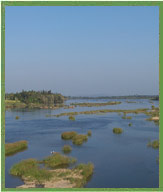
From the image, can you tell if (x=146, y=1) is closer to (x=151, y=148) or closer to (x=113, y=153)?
(x=113, y=153)

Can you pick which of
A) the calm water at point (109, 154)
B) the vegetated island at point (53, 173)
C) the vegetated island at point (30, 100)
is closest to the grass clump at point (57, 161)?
the vegetated island at point (53, 173)

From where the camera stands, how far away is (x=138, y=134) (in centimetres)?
3219

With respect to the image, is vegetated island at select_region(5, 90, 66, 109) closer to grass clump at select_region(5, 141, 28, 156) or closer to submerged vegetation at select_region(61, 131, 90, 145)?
submerged vegetation at select_region(61, 131, 90, 145)

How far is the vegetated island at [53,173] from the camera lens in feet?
51.4

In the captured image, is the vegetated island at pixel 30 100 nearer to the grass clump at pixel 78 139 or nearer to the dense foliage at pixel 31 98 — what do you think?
the dense foliage at pixel 31 98

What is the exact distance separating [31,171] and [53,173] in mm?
1660

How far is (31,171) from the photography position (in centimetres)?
1744

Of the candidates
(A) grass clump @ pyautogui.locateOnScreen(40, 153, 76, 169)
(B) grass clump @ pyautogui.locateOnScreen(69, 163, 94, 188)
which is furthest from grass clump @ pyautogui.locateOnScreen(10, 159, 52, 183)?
(B) grass clump @ pyautogui.locateOnScreen(69, 163, 94, 188)

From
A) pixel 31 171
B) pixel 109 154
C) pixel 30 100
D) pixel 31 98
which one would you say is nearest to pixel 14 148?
pixel 31 171

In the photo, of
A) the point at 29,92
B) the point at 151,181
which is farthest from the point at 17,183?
the point at 29,92

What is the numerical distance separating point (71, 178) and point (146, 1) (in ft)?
38.7

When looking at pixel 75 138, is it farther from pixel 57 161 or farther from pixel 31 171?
pixel 31 171

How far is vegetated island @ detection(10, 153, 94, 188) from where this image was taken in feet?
51.4

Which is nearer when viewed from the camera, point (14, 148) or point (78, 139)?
point (14, 148)
